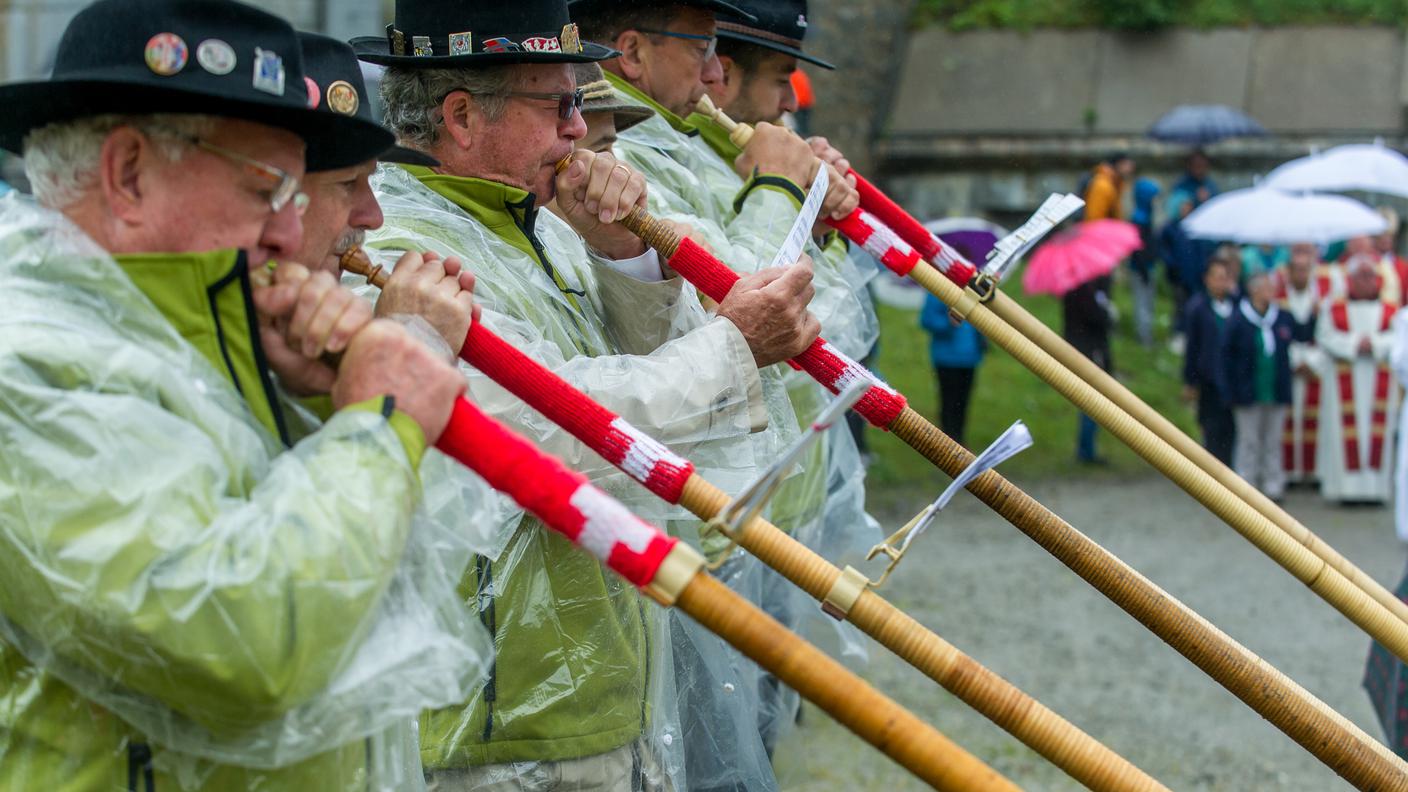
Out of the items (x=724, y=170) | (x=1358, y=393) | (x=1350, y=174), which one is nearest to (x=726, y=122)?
(x=724, y=170)

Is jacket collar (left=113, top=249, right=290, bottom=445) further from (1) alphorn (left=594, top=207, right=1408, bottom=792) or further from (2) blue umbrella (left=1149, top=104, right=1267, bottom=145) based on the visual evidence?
(2) blue umbrella (left=1149, top=104, right=1267, bottom=145)

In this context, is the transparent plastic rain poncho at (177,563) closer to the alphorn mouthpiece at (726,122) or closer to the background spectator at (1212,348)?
the alphorn mouthpiece at (726,122)

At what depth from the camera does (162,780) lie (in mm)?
1966

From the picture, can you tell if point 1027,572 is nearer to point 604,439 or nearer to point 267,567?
point 604,439

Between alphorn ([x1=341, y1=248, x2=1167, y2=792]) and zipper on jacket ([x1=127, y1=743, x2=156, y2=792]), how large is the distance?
2.42 feet

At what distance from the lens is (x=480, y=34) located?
9.96 feet

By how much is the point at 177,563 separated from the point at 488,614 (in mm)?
1095

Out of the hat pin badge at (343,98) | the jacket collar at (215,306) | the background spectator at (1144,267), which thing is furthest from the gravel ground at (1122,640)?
the background spectator at (1144,267)

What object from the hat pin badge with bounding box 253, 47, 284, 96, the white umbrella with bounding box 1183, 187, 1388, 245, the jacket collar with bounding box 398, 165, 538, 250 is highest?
the hat pin badge with bounding box 253, 47, 284, 96

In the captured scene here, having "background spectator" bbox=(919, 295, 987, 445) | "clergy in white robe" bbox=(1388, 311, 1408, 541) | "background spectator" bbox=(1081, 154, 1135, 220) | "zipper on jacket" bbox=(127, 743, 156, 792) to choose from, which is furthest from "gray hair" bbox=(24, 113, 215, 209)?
"background spectator" bbox=(1081, 154, 1135, 220)

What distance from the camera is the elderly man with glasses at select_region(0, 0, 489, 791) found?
1.78 m

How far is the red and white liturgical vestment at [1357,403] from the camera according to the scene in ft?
35.4

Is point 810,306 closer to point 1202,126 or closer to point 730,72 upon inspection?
point 730,72

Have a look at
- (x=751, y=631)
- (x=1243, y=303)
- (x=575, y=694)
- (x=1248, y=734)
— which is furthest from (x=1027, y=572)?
(x=751, y=631)
